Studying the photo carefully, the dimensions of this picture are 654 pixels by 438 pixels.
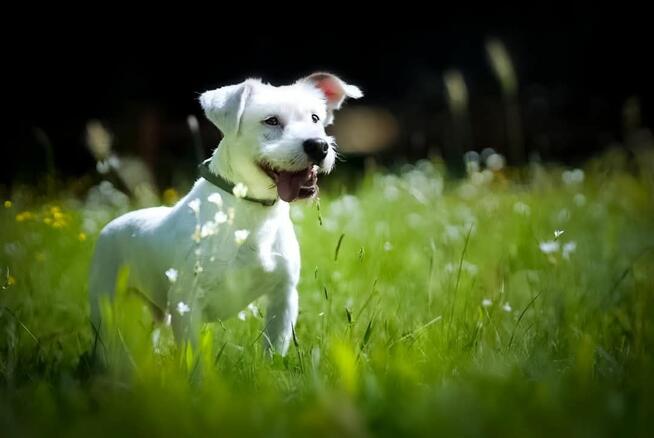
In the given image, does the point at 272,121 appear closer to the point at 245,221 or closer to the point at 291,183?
the point at 291,183

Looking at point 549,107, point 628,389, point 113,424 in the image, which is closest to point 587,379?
point 628,389

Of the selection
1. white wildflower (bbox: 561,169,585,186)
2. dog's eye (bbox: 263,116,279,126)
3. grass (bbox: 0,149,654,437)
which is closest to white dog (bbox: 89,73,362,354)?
dog's eye (bbox: 263,116,279,126)

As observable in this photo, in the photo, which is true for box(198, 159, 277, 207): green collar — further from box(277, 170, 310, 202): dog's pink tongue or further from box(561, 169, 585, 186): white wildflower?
box(561, 169, 585, 186): white wildflower

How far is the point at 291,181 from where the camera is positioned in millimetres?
2676

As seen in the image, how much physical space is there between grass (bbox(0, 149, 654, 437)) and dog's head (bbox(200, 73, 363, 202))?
31cm

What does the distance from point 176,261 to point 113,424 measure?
1100 millimetres

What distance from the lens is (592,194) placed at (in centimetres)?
562

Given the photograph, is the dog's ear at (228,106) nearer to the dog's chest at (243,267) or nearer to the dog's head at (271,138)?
the dog's head at (271,138)

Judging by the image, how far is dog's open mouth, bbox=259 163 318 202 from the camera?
2.67 meters

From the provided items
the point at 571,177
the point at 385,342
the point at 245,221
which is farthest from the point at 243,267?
the point at 571,177

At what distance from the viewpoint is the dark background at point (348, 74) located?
777 cm

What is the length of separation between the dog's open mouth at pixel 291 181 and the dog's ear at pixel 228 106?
192mm

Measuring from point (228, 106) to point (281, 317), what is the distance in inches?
32.3

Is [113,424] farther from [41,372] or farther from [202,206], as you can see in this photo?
[202,206]
